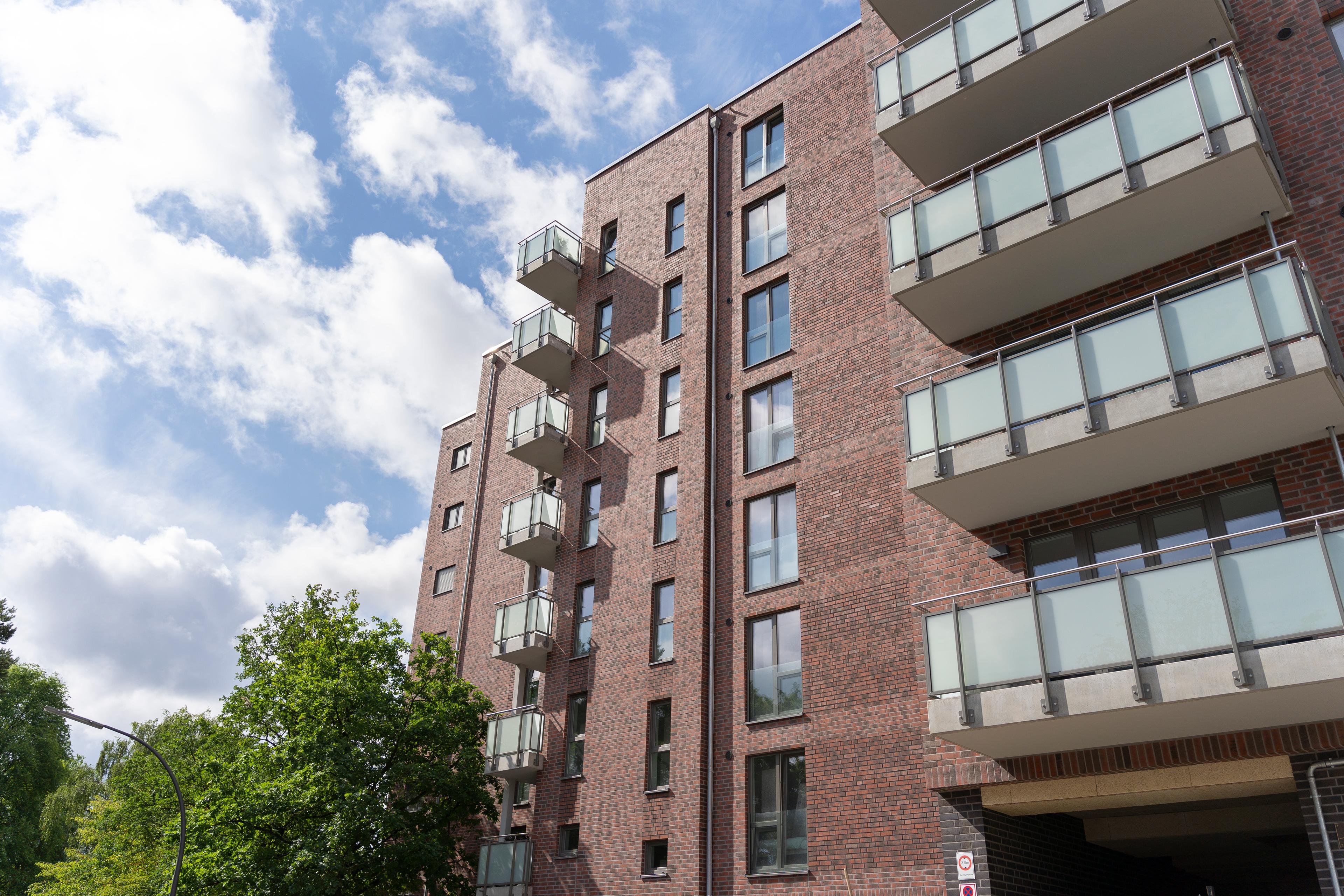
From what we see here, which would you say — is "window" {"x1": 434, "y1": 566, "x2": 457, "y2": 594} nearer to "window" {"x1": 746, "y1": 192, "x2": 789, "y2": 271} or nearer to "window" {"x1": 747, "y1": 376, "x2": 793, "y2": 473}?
"window" {"x1": 747, "y1": 376, "x2": 793, "y2": 473}

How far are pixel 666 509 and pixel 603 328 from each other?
6.30m

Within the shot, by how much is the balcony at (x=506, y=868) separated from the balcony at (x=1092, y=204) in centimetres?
1366

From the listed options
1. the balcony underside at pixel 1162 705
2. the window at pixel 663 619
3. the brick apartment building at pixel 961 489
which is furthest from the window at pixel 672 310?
the balcony underside at pixel 1162 705

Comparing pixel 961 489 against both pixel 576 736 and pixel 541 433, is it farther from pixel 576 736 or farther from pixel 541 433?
pixel 541 433

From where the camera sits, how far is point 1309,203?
11.7m

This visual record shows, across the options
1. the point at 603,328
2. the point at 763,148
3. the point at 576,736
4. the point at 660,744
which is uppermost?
the point at 763,148

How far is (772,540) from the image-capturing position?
1817 centimetres

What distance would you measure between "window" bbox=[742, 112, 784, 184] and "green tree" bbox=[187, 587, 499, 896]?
43.9ft

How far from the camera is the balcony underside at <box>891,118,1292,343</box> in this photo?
11484mm

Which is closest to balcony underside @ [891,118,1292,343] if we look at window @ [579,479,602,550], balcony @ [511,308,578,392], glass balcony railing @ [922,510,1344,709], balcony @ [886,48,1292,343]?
balcony @ [886,48,1292,343]

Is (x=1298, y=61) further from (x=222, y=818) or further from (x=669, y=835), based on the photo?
(x=222, y=818)

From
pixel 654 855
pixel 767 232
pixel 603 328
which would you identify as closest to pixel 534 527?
pixel 603 328

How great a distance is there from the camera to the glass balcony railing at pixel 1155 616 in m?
9.22

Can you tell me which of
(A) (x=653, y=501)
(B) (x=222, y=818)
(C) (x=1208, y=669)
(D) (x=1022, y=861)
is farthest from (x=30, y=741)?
(C) (x=1208, y=669)
